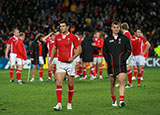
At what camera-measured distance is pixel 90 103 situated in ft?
35.1

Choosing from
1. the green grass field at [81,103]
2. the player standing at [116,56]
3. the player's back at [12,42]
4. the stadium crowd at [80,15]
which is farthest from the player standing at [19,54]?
the stadium crowd at [80,15]

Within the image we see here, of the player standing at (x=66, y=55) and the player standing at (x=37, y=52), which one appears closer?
the player standing at (x=66, y=55)

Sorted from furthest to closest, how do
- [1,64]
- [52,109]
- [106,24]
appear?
[106,24], [1,64], [52,109]

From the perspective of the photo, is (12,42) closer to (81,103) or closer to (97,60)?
(97,60)

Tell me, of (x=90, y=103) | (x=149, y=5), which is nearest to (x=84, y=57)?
(x=90, y=103)

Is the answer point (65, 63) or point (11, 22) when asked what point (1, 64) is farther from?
point (65, 63)

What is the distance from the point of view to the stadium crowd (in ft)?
110

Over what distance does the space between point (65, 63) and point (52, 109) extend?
115cm

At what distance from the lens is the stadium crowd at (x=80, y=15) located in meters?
33.5

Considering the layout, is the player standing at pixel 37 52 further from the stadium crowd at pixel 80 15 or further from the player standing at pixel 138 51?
the stadium crowd at pixel 80 15

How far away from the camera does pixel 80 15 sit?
35.4 meters

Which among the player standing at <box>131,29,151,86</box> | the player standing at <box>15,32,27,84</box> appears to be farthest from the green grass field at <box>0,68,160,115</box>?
the player standing at <box>15,32,27,84</box>

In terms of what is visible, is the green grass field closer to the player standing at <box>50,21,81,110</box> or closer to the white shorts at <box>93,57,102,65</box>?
the player standing at <box>50,21,81,110</box>

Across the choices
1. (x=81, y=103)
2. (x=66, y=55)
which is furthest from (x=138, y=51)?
(x=66, y=55)
